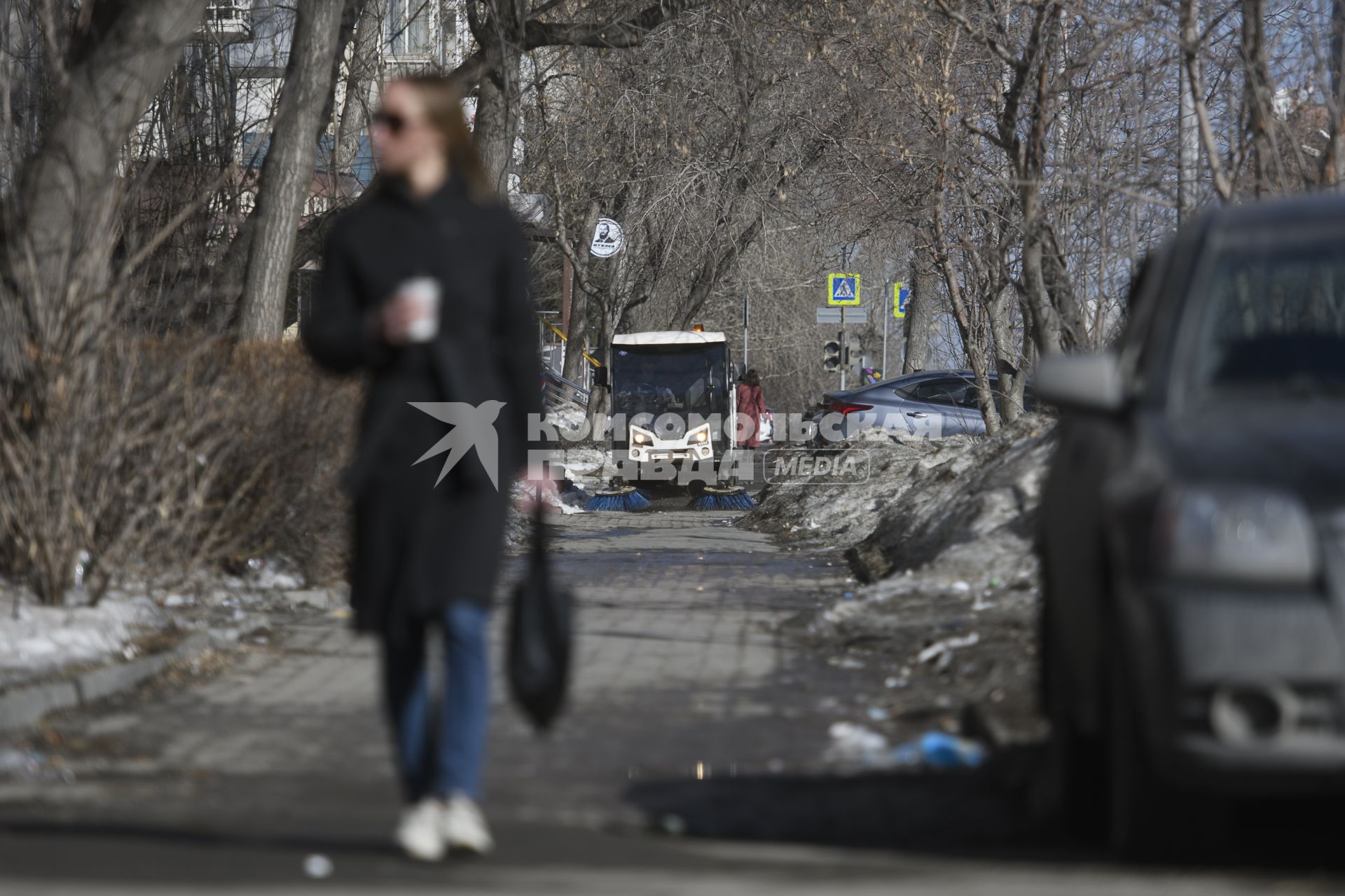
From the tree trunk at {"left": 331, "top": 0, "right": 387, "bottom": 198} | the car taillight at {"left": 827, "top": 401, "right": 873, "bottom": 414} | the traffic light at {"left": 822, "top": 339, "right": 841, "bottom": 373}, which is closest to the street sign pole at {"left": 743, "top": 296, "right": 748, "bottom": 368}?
the traffic light at {"left": 822, "top": 339, "right": 841, "bottom": 373}

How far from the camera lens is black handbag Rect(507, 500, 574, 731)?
4.87 meters

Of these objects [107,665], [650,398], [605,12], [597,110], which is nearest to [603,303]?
[650,398]

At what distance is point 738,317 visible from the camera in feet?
237

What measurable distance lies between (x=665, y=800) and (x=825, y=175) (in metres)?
23.5

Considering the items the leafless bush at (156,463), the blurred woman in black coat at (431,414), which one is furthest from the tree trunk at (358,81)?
the blurred woman in black coat at (431,414)

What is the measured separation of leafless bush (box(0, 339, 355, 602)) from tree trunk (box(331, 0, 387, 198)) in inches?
435

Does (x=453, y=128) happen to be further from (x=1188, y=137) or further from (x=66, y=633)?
(x=1188, y=137)

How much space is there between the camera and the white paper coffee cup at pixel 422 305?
15.4 ft

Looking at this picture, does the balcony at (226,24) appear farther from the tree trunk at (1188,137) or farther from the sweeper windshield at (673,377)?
the sweeper windshield at (673,377)

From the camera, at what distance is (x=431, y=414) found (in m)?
4.76

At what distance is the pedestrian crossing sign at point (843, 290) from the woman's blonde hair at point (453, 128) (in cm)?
2914

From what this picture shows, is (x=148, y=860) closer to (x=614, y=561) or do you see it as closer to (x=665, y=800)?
(x=665, y=800)

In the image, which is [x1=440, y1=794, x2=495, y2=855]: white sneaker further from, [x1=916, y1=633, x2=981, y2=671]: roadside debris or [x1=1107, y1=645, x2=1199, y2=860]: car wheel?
[x1=916, y1=633, x2=981, y2=671]: roadside debris

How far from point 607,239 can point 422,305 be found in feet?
100
